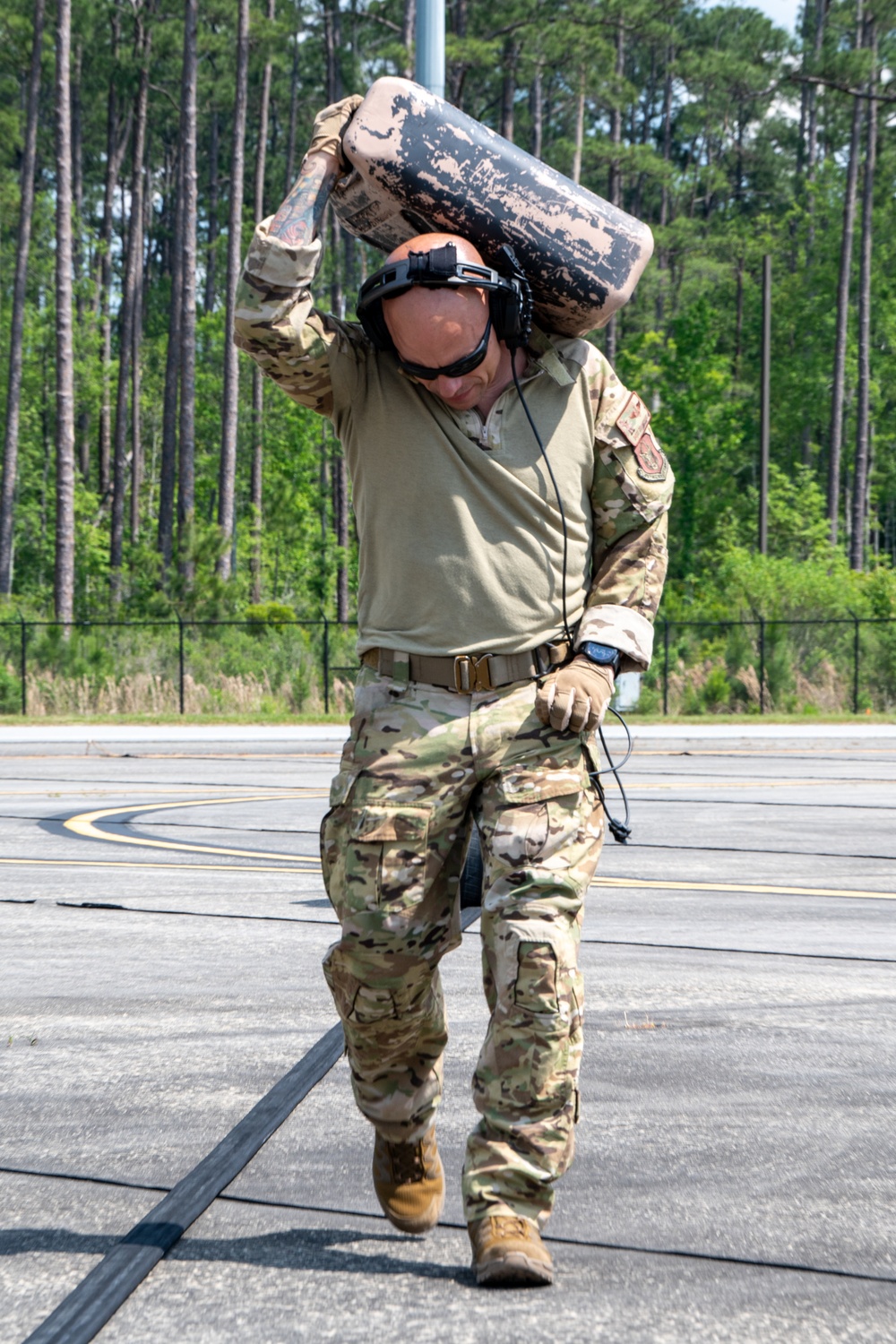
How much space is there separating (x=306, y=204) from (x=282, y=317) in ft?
0.94

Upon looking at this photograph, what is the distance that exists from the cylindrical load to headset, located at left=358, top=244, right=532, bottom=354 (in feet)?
0.31

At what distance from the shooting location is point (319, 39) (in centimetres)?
5194

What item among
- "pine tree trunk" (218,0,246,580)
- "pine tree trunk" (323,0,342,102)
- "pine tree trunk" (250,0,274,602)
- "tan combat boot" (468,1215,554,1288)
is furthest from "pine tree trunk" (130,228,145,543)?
"tan combat boot" (468,1215,554,1288)

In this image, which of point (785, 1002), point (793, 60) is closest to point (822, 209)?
point (793, 60)

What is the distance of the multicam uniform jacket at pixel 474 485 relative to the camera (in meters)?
3.24

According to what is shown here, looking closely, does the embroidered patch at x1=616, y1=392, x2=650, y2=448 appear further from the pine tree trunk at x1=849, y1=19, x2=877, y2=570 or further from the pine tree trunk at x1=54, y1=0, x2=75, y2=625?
the pine tree trunk at x1=849, y1=19, x2=877, y2=570

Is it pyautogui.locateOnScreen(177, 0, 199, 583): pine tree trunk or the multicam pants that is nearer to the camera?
the multicam pants

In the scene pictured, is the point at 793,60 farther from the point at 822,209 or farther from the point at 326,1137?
the point at 326,1137

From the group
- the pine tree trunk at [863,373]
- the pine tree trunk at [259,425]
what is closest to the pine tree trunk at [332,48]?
the pine tree trunk at [259,425]

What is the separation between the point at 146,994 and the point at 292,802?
6565 millimetres

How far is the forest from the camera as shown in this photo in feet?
114

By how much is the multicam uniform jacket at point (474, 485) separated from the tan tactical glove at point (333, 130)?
0.89ft

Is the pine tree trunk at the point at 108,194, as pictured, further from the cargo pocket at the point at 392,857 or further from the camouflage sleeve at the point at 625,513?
the cargo pocket at the point at 392,857

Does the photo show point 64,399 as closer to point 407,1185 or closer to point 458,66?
point 458,66
